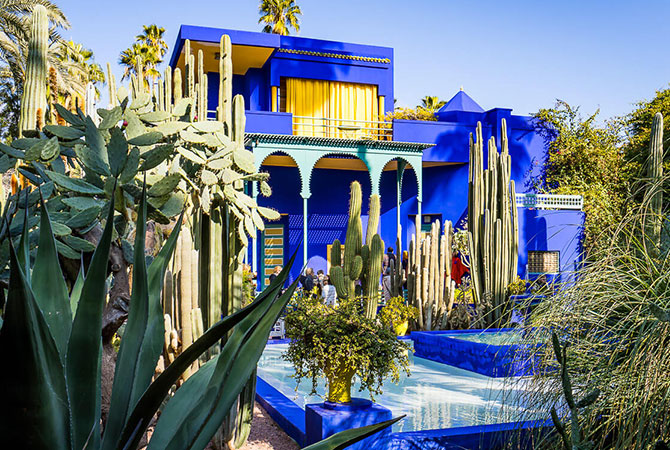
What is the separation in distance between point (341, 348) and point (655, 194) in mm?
2551

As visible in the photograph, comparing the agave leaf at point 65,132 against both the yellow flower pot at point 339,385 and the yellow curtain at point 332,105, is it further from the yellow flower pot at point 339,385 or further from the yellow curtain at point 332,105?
the yellow curtain at point 332,105

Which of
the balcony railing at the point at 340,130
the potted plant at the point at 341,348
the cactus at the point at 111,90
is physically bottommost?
the potted plant at the point at 341,348

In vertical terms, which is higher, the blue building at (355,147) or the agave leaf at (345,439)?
the blue building at (355,147)

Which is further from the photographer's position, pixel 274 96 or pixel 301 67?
pixel 301 67

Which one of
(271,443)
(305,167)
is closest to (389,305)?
(271,443)

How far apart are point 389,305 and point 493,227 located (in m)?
2.77

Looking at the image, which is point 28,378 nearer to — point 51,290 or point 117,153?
point 51,290

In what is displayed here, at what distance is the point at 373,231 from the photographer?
1278cm

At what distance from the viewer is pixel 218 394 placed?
4.25 feet

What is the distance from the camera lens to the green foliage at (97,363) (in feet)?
3.21

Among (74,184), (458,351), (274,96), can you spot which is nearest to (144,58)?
(274,96)

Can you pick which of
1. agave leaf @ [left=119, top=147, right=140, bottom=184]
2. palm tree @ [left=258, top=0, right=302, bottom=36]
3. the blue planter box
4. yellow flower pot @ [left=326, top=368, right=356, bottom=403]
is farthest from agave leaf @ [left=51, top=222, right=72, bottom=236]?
palm tree @ [left=258, top=0, right=302, bottom=36]

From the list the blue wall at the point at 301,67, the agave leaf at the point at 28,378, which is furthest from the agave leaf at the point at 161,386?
the blue wall at the point at 301,67

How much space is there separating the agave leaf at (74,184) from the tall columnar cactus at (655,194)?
289cm
